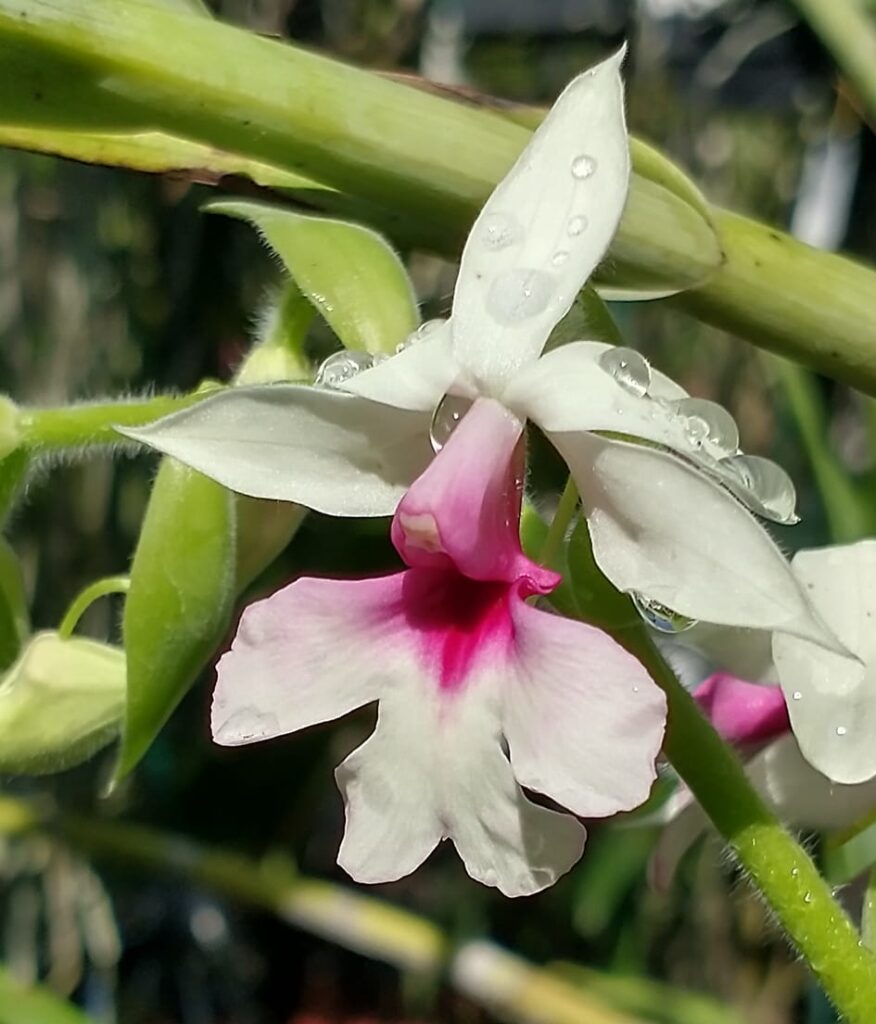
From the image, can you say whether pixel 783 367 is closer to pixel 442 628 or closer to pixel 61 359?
pixel 442 628

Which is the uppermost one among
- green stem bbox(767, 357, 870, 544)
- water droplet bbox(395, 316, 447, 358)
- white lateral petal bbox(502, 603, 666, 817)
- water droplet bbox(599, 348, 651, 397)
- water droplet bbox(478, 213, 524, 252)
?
water droplet bbox(478, 213, 524, 252)

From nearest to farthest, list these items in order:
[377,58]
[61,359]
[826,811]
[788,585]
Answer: [788,585] → [826,811] → [61,359] → [377,58]

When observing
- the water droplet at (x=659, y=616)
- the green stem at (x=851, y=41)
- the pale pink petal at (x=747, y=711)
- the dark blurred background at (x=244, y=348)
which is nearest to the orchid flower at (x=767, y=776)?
the pale pink petal at (x=747, y=711)

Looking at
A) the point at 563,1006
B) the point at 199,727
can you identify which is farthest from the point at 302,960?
the point at 563,1006

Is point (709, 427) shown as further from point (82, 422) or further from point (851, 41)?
point (851, 41)

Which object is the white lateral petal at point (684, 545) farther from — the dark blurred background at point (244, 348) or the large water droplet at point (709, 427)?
the dark blurred background at point (244, 348)

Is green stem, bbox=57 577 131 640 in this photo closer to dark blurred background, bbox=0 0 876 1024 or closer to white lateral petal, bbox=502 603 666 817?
white lateral petal, bbox=502 603 666 817

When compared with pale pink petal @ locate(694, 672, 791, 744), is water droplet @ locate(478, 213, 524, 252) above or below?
above

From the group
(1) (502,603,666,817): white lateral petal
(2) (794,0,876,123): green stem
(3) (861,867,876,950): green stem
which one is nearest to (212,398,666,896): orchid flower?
(1) (502,603,666,817): white lateral petal
